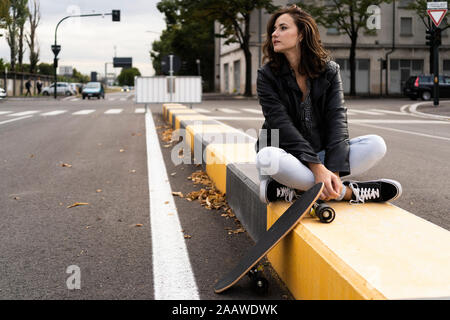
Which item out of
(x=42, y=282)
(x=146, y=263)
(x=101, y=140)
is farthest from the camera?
(x=101, y=140)

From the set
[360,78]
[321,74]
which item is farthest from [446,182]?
[360,78]

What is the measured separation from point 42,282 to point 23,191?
3102mm

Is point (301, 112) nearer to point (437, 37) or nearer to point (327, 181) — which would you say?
point (327, 181)

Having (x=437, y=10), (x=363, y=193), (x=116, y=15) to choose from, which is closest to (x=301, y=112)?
(x=363, y=193)

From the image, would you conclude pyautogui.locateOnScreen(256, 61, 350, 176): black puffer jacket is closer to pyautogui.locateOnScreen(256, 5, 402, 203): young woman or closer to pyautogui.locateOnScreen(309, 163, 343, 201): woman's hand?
pyautogui.locateOnScreen(256, 5, 402, 203): young woman

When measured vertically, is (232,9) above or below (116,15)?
above

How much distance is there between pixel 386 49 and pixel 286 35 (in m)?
47.0

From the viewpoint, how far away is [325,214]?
2.93m

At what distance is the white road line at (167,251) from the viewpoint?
299 centimetres

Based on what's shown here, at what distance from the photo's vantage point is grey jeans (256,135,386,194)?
3.38 meters

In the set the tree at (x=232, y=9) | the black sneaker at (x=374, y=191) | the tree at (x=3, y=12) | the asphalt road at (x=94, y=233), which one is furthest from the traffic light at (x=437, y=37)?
the tree at (x=3, y=12)

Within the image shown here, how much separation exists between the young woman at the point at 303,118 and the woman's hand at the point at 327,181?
2.9 inches

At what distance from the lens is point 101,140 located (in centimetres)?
1139
